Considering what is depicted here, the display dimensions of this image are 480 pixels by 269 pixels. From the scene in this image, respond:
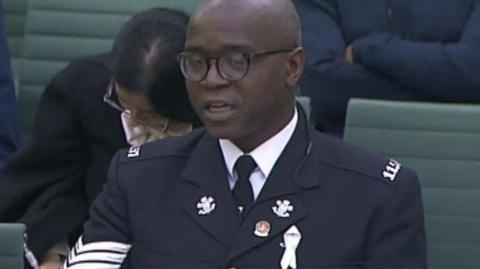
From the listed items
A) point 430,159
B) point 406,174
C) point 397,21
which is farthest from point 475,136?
point 406,174

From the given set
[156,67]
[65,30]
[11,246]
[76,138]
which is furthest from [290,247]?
[65,30]

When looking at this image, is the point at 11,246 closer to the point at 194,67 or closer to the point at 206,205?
the point at 206,205

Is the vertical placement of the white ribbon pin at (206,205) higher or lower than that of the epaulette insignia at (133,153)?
lower

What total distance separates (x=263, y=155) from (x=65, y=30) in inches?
83.2

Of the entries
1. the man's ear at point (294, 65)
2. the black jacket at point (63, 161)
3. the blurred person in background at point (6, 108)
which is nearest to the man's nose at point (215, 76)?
the man's ear at point (294, 65)

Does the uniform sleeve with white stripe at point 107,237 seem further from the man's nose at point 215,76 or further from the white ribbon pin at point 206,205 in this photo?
the man's nose at point 215,76

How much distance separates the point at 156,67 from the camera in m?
3.28

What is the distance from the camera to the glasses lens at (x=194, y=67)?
8.50 ft

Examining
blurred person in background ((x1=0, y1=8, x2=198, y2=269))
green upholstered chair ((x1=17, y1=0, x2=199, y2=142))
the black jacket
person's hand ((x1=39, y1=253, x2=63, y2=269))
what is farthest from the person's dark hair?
green upholstered chair ((x1=17, y1=0, x2=199, y2=142))

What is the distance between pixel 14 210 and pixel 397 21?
1232mm

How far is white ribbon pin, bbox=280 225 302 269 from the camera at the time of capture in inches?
102

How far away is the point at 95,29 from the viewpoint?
4688 millimetres

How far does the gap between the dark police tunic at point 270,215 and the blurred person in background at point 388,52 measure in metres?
1.38

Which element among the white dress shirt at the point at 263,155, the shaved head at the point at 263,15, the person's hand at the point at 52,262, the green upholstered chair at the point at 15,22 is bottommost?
the green upholstered chair at the point at 15,22
